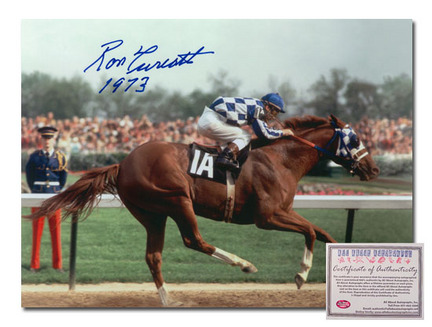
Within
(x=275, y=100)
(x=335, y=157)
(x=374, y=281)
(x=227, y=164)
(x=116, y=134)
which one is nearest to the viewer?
(x=227, y=164)

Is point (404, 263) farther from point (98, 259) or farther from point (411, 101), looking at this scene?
point (98, 259)

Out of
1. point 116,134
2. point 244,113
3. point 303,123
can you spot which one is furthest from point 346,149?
point 116,134

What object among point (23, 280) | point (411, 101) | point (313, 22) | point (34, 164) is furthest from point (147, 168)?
point (411, 101)

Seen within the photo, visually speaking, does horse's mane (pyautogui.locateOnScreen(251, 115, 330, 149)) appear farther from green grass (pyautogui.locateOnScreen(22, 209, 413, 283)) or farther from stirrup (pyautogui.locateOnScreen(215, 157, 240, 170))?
green grass (pyautogui.locateOnScreen(22, 209, 413, 283))

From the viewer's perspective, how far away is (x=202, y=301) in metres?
7.44

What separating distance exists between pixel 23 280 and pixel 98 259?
0.84m

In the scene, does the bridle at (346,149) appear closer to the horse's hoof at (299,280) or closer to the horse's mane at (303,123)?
the horse's mane at (303,123)

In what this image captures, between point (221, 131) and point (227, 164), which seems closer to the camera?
point (227, 164)

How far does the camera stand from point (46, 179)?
752 cm

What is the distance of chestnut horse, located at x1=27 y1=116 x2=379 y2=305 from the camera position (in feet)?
22.9

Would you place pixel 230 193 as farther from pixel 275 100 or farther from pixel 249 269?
pixel 275 100

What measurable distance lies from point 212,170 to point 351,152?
157 centimetres

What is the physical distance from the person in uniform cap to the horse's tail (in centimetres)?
42
